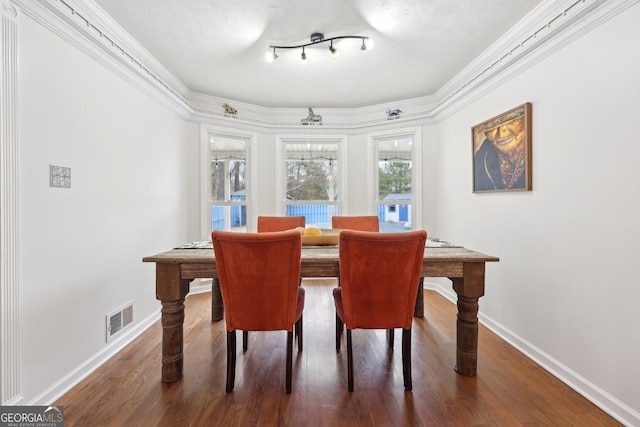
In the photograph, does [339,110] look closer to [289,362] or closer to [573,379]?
[289,362]

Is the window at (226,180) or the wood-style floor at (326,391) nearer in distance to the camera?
the wood-style floor at (326,391)

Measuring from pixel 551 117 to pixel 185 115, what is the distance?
359 cm

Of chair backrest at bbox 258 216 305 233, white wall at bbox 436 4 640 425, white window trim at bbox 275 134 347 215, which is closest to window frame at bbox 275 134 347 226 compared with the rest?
white window trim at bbox 275 134 347 215

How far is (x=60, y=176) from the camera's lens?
1655mm

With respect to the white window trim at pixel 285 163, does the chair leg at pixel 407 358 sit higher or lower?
lower

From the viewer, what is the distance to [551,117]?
1.88m

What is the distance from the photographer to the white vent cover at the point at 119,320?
2066mm

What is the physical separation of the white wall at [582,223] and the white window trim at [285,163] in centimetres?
207

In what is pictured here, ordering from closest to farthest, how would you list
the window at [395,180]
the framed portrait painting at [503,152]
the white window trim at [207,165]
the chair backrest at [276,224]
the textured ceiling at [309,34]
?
the textured ceiling at [309,34] → the framed portrait painting at [503,152] → the chair backrest at [276,224] → the white window trim at [207,165] → the window at [395,180]

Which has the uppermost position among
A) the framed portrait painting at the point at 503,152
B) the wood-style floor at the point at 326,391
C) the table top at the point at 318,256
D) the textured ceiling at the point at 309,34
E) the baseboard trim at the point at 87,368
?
the textured ceiling at the point at 309,34

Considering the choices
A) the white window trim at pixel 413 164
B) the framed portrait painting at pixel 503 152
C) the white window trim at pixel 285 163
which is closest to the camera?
the framed portrait painting at pixel 503 152

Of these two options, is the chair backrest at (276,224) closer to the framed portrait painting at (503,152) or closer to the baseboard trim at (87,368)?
the baseboard trim at (87,368)

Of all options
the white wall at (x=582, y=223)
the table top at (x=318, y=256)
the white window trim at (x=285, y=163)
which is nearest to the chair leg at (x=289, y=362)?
the table top at (x=318, y=256)

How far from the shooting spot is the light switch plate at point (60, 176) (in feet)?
5.25
